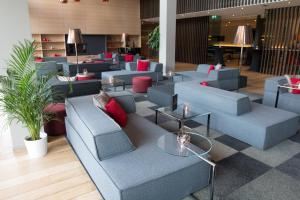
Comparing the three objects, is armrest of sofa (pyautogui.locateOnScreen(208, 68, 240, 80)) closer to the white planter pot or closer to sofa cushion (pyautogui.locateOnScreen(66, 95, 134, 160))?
sofa cushion (pyautogui.locateOnScreen(66, 95, 134, 160))

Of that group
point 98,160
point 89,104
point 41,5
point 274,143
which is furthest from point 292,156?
point 41,5

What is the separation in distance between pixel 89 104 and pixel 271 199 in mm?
2273

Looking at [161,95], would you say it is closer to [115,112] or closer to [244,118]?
[244,118]

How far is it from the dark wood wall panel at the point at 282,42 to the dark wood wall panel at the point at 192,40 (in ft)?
11.3

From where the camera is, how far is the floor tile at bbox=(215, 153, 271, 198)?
90.4 inches

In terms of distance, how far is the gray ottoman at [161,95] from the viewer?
185 inches

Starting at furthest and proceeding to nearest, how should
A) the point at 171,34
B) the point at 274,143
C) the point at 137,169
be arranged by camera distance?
the point at 171,34, the point at 274,143, the point at 137,169

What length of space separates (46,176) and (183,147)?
1617mm

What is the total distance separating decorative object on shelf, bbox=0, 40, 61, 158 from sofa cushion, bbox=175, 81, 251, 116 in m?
2.35

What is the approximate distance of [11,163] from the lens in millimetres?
2785

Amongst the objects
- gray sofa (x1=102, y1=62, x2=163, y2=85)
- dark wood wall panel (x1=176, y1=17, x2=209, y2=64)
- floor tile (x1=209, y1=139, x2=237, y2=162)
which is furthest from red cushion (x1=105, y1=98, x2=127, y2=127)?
dark wood wall panel (x1=176, y1=17, x2=209, y2=64)

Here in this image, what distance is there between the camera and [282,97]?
175 inches

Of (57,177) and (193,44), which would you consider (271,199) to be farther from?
(193,44)

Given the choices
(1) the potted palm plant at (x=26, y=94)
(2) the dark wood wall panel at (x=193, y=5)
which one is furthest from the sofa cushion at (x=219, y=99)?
(2) the dark wood wall panel at (x=193, y=5)
